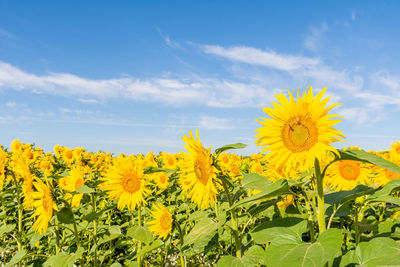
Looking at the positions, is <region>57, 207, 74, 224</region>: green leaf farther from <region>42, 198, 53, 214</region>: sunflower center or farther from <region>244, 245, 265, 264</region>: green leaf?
<region>244, 245, 265, 264</region>: green leaf

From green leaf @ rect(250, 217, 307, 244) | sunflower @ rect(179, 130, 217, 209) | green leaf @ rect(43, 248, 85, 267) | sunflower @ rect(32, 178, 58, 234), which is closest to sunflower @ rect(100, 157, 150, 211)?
sunflower @ rect(32, 178, 58, 234)

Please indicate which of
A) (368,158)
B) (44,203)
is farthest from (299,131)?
(44,203)

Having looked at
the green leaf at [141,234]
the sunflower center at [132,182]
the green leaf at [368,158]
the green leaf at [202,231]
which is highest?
the green leaf at [368,158]

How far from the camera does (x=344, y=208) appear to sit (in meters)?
2.26

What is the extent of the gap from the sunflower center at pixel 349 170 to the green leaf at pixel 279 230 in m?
1.82

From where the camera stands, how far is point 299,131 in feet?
6.11

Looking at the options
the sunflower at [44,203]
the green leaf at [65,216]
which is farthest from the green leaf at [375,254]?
the sunflower at [44,203]

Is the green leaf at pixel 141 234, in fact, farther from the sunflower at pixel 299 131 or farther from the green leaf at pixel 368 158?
the green leaf at pixel 368 158

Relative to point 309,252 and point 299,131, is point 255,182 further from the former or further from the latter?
point 309,252

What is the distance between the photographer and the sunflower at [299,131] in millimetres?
1753

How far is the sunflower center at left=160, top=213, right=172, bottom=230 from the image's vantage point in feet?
9.16

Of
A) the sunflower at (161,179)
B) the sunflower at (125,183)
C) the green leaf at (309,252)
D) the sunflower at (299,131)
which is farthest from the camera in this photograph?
the sunflower at (161,179)

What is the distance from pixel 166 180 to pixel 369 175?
3.47m

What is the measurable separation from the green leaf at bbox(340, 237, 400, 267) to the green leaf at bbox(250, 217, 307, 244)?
0.29 m
